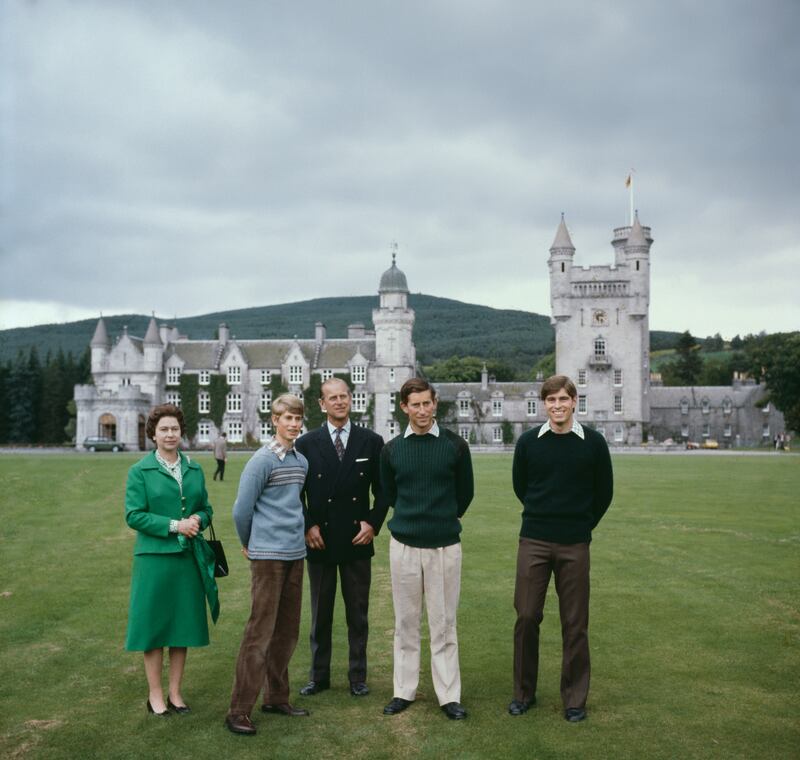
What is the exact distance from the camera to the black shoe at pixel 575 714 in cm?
711

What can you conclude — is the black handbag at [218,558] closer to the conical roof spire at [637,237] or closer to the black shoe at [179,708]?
the black shoe at [179,708]

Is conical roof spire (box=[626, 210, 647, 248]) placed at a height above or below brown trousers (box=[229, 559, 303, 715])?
above

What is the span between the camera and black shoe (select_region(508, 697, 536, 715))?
7.27m

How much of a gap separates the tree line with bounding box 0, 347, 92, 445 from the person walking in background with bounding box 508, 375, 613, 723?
83163mm

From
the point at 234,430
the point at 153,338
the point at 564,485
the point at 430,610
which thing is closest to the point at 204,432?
the point at 234,430

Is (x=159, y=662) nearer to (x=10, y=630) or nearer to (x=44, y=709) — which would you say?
(x=44, y=709)

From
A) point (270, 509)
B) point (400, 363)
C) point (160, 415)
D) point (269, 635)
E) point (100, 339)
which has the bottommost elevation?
point (269, 635)

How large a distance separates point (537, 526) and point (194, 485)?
2.74m

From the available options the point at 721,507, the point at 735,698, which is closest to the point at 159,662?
the point at 735,698

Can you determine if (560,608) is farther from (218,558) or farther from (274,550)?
(218,558)

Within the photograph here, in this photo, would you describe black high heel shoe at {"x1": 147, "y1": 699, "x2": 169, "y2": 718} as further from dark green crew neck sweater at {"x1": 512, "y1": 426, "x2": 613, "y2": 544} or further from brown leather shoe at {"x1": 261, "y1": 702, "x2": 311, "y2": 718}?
dark green crew neck sweater at {"x1": 512, "y1": 426, "x2": 613, "y2": 544}

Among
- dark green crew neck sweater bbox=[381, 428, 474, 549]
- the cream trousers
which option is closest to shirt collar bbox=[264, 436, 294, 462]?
dark green crew neck sweater bbox=[381, 428, 474, 549]

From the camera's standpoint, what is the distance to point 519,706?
7312 millimetres

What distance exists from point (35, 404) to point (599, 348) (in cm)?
5171
